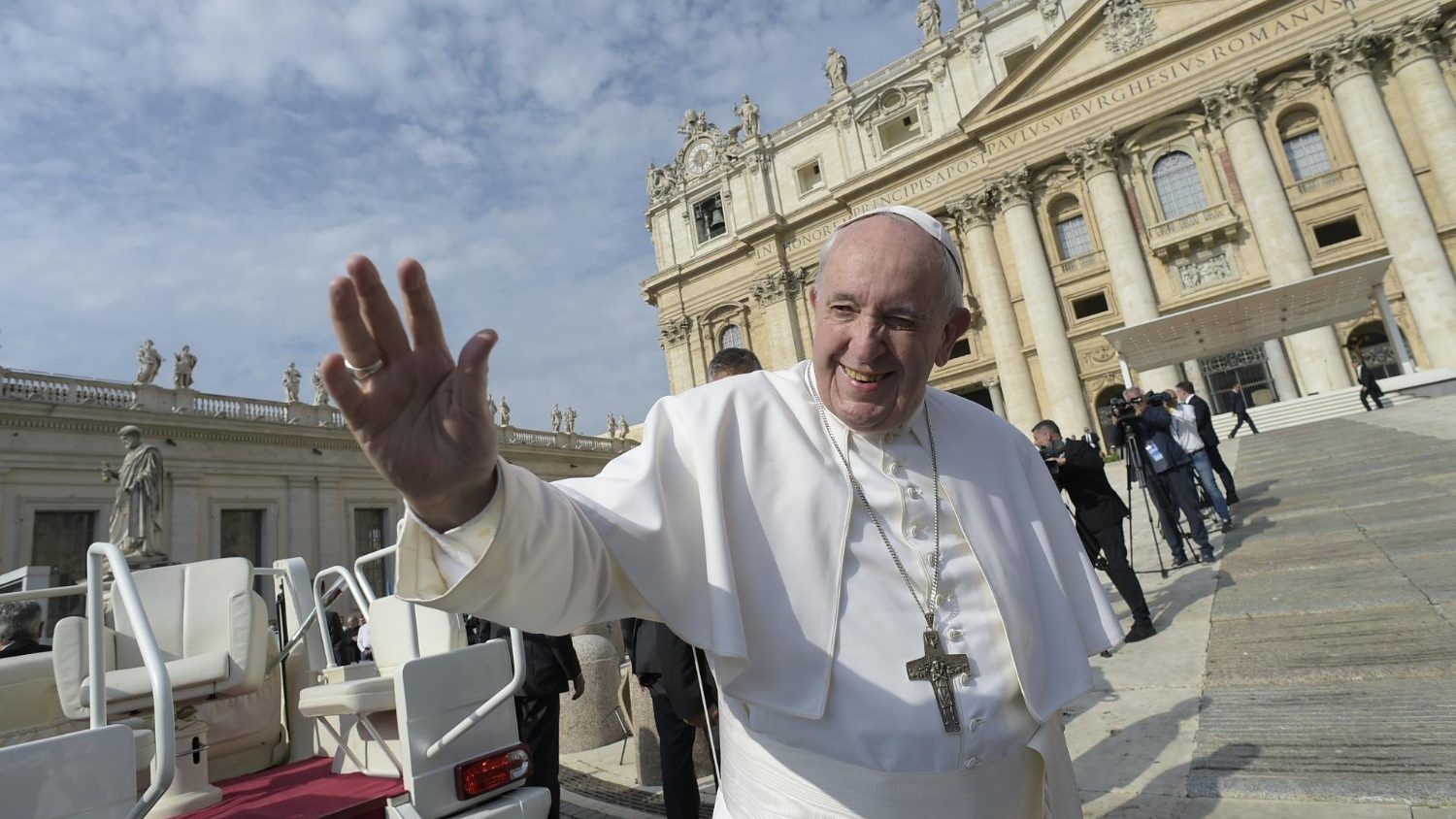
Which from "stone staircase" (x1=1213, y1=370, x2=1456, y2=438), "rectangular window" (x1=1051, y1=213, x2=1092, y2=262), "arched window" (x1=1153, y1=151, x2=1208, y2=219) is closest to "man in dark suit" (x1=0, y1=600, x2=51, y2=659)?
"stone staircase" (x1=1213, y1=370, x2=1456, y2=438)

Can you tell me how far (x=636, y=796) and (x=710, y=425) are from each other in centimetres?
428

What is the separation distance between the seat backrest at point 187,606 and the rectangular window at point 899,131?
31.7m

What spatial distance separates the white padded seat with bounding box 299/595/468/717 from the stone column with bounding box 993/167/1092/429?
25269 mm

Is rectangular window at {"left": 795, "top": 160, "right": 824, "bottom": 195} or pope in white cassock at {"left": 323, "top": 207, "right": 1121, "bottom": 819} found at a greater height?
rectangular window at {"left": 795, "top": 160, "right": 824, "bottom": 195}

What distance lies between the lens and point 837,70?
108 ft

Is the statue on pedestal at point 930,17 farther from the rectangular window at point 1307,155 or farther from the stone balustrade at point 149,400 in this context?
the stone balustrade at point 149,400

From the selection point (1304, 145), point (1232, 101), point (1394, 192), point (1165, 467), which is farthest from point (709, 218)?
point (1165, 467)

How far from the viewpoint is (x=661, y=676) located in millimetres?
3521

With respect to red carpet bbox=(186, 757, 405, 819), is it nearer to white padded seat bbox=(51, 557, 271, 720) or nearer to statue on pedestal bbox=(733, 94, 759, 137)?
white padded seat bbox=(51, 557, 271, 720)

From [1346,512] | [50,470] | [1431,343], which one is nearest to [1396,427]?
[1346,512]

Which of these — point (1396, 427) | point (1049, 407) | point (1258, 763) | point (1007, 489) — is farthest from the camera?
point (1049, 407)

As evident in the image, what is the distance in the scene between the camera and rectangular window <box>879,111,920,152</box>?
30.8 meters

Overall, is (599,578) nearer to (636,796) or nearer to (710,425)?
(710,425)

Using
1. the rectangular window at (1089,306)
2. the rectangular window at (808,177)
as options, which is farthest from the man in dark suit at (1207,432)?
the rectangular window at (808,177)
